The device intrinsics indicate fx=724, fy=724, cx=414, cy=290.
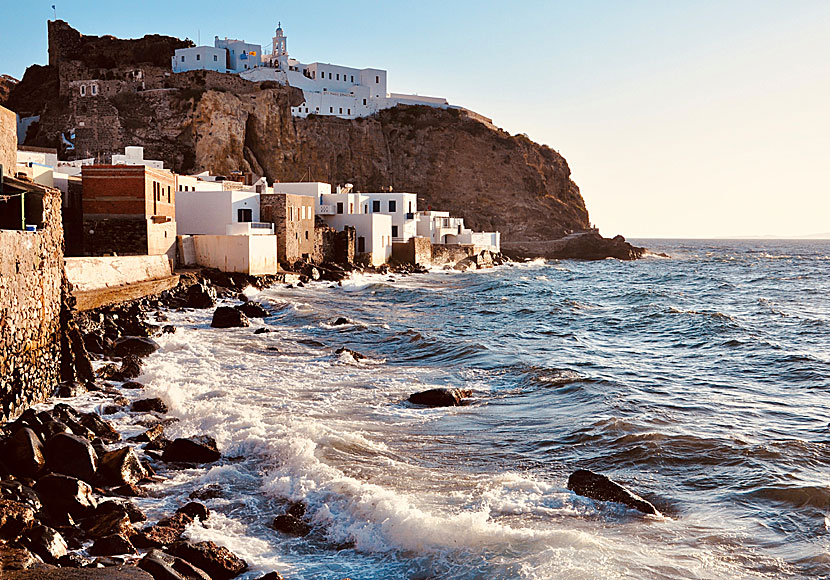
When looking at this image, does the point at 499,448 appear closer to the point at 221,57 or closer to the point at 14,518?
the point at 14,518

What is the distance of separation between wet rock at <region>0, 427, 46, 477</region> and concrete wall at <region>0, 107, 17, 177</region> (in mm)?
8668

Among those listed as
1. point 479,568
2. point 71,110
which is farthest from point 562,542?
point 71,110

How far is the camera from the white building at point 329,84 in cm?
7888

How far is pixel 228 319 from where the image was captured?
22.6m

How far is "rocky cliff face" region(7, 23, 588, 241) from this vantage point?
218 feet

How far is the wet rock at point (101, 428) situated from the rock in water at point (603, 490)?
6440 millimetres

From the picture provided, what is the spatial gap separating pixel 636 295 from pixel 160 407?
33.6m

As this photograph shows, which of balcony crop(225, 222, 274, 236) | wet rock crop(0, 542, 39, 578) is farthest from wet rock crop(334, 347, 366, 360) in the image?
balcony crop(225, 222, 274, 236)

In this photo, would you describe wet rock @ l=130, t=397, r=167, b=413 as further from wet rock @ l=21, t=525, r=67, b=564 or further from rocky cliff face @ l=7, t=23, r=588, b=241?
rocky cliff face @ l=7, t=23, r=588, b=241

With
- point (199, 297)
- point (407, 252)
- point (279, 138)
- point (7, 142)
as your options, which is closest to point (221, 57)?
point (279, 138)

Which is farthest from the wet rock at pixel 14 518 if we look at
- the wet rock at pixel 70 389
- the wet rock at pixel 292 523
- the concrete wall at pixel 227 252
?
the concrete wall at pixel 227 252

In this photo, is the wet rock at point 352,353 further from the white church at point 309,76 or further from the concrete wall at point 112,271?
the white church at point 309,76

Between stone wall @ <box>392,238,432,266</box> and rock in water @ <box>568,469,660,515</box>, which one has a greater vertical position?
stone wall @ <box>392,238,432,266</box>

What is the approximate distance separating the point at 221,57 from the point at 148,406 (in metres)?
69.6
